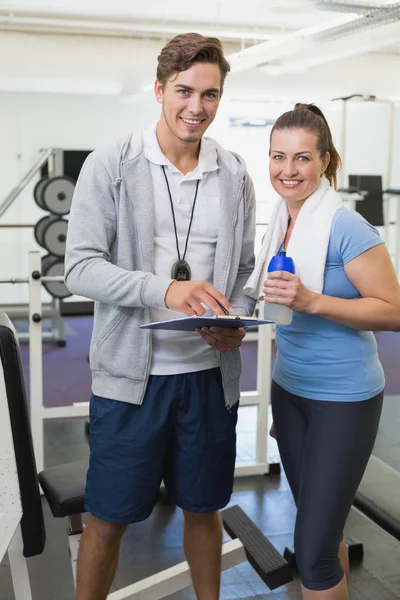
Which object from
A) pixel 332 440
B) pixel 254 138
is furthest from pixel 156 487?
pixel 254 138

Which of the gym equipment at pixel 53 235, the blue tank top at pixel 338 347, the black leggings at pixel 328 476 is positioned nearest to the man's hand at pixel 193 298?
the blue tank top at pixel 338 347

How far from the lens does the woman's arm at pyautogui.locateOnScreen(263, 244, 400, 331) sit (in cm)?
158

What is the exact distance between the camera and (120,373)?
1.78 metres

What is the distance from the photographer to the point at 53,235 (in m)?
5.75

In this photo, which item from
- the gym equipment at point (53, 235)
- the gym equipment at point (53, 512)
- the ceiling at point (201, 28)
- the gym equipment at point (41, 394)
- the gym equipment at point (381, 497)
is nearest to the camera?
the gym equipment at point (53, 512)

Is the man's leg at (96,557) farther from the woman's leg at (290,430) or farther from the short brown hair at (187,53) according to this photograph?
the short brown hair at (187,53)

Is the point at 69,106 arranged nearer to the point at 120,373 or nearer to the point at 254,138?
the point at 254,138

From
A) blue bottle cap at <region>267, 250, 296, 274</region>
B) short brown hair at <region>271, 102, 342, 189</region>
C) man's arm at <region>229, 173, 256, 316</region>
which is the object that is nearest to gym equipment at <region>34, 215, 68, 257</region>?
man's arm at <region>229, 173, 256, 316</region>

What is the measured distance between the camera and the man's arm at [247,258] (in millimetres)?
1913

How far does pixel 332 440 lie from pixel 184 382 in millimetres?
388

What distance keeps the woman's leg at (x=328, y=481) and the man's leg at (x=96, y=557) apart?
477mm

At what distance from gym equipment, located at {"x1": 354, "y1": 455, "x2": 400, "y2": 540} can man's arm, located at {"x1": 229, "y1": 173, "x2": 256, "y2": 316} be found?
1490 mm

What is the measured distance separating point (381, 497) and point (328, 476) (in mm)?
1625

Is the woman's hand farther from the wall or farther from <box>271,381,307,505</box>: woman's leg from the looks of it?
the wall
